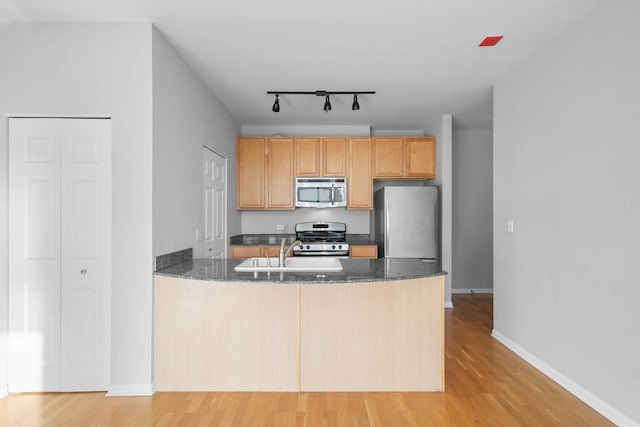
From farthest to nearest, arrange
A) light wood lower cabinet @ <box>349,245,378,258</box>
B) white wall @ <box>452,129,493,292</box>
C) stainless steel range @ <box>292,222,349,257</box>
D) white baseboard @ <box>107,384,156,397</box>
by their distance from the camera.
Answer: white wall @ <box>452,129,493,292</box>
stainless steel range @ <box>292,222,349,257</box>
light wood lower cabinet @ <box>349,245,378,258</box>
white baseboard @ <box>107,384,156,397</box>

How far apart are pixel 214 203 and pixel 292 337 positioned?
2132 mm

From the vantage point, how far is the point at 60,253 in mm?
2730

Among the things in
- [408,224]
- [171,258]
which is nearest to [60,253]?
[171,258]

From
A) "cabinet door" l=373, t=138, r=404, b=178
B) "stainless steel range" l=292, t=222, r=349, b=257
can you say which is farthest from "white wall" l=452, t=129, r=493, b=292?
"stainless steel range" l=292, t=222, r=349, b=257

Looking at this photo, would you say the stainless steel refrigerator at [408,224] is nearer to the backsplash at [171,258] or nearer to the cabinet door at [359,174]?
the cabinet door at [359,174]

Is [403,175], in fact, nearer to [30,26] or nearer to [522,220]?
[522,220]

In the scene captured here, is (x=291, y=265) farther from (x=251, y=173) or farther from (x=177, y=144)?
(x=251, y=173)

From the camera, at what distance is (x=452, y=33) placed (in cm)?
286

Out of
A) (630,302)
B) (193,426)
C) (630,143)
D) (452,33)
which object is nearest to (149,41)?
(452,33)

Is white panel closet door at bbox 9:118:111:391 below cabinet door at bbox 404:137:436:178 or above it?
below

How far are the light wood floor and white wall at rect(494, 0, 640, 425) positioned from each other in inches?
12.9

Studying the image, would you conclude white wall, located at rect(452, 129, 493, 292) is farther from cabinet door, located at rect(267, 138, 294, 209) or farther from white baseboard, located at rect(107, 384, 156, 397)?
white baseboard, located at rect(107, 384, 156, 397)

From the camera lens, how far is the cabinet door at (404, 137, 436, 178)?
5.36 meters

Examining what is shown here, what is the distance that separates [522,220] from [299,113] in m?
2.90
